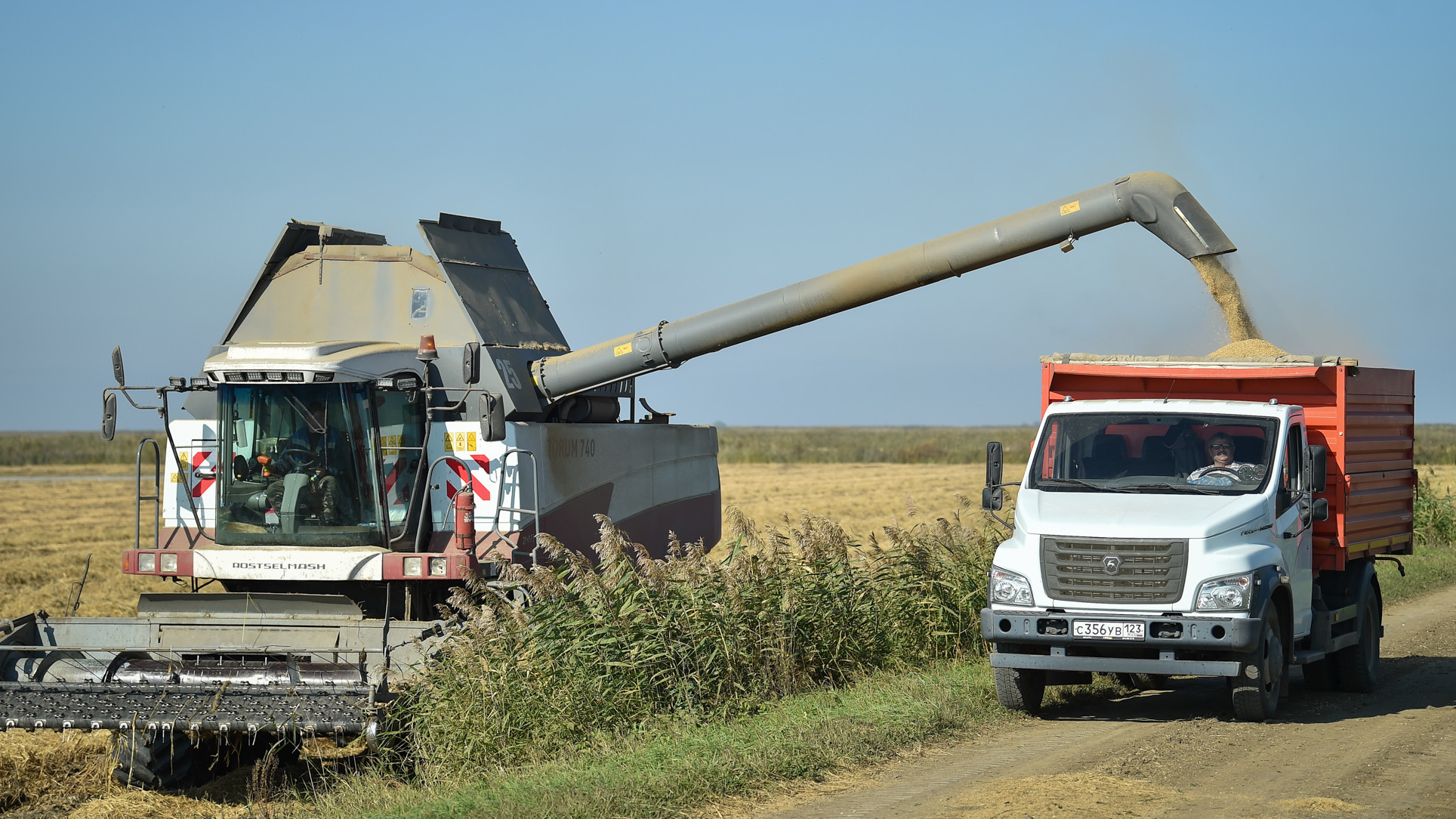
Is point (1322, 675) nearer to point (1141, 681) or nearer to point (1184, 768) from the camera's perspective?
point (1141, 681)

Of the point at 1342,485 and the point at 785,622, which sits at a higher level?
the point at 1342,485

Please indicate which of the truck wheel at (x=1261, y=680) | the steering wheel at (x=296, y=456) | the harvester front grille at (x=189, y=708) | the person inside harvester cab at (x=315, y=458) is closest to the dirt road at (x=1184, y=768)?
the truck wheel at (x=1261, y=680)

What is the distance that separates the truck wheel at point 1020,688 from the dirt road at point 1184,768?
163 millimetres

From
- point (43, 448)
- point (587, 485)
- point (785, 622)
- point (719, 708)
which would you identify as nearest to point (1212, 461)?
point (785, 622)

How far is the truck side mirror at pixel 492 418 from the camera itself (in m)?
11.0

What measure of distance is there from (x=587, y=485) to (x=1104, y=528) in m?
5.46

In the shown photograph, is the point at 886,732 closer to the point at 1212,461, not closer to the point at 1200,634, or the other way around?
the point at 1200,634

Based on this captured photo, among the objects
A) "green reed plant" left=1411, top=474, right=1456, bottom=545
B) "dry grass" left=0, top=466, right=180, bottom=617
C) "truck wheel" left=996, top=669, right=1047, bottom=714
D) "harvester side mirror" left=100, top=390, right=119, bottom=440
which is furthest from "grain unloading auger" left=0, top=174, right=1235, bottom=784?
"green reed plant" left=1411, top=474, right=1456, bottom=545

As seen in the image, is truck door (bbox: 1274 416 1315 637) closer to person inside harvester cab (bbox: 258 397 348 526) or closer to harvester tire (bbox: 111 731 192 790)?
person inside harvester cab (bbox: 258 397 348 526)

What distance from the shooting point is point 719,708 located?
9133 millimetres

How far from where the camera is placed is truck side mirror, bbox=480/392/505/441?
1095cm

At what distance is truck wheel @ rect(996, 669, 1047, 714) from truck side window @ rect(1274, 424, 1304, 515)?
198 cm

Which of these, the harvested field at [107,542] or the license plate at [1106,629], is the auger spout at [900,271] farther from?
the license plate at [1106,629]

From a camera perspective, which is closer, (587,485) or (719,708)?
(719,708)
